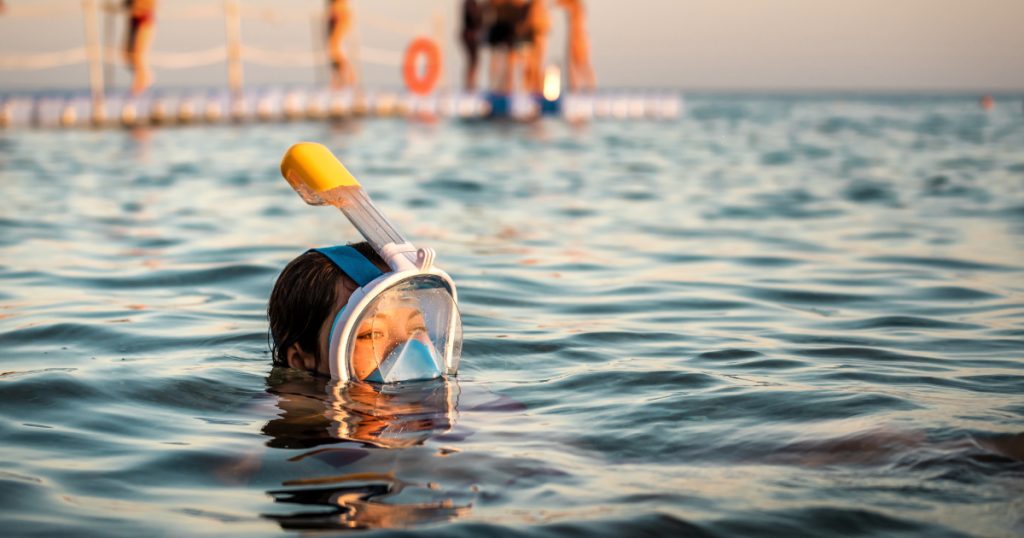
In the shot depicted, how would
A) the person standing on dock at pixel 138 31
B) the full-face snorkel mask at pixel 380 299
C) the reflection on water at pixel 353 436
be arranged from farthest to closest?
1. the person standing on dock at pixel 138 31
2. the full-face snorkel mask at pixel 380 299
3. the reflection on water at pixel 353 436

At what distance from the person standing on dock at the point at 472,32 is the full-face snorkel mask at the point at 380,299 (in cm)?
2625

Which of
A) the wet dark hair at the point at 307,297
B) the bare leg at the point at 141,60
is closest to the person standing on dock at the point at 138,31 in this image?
the bare leg at the point at 141,60

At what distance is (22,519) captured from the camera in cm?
246

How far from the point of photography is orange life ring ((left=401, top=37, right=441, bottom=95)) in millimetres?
30625

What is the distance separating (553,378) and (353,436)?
3.47 feet

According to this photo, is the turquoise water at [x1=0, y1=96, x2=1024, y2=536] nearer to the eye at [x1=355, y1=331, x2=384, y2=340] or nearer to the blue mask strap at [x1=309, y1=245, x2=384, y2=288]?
the eye at [x1=355, y1=331, x2=384, y2=340]

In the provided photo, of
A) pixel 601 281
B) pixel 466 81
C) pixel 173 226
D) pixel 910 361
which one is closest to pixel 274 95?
pixel 466 81

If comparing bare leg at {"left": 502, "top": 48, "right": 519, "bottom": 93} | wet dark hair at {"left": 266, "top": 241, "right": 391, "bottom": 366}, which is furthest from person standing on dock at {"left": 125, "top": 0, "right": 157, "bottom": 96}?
wet dark hair at {"left": 266, "top": 241, "right": 391, "bottom": 366}

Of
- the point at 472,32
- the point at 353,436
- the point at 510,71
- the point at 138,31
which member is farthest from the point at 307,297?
the point at 510,71

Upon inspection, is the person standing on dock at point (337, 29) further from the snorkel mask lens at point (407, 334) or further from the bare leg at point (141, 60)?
the snorkel mask lens at point (407, 334)

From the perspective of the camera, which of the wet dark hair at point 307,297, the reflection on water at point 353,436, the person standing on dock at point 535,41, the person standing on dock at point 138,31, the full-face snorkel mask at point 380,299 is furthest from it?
the person standing on dock at point 535,41

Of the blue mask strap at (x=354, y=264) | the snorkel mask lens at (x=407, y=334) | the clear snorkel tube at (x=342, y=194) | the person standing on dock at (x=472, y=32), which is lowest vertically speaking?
the snorkel mask lens at (x=407, y=334)

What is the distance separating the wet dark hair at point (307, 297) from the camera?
11.3 feet

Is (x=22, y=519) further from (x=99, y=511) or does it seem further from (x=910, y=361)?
(x=910, y=361)
